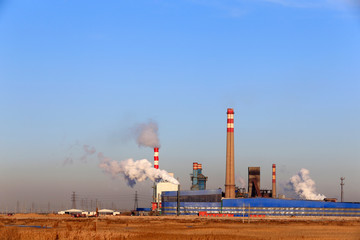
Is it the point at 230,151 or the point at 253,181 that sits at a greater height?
the point at 230,151

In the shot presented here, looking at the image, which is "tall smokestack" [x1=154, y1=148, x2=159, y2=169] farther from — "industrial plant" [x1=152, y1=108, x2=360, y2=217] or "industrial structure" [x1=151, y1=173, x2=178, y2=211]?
"industrial structure" [x1=151, y1=173, x2=178, y2=211]

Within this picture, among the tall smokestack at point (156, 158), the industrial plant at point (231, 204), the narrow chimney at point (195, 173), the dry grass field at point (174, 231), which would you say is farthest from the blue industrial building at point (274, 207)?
the dry grass field at point (174, 231)

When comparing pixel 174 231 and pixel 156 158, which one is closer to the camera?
pixel 174 231

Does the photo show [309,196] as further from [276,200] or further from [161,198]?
[161,198]

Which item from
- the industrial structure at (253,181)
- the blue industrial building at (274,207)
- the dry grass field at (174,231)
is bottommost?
the blue industrial building at (274,207)

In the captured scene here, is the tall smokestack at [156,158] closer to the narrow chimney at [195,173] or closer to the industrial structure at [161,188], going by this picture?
the industrial structure at [161,188]

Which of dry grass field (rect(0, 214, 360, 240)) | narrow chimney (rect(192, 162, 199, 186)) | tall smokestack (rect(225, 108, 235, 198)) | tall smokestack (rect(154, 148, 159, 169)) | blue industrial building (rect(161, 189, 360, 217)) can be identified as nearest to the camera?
dry grass field (rect(0, 214, 360, 240))

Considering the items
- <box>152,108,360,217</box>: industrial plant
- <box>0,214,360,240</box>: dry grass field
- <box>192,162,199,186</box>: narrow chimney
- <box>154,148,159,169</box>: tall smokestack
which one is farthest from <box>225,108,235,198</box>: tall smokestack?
<box>0,214,360,240</box>: dry grass field

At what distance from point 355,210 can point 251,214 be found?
104ft

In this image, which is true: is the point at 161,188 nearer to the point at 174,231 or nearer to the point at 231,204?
the point at 231,204

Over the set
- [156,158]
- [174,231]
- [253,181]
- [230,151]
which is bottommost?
[174,231]

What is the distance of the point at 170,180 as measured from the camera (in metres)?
182

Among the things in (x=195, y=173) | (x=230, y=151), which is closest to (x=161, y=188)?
(x=195, y=173)

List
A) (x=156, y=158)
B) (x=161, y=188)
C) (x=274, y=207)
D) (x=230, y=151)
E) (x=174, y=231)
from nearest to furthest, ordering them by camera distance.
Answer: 1. (x=174, y=231)
2. (x=230, y=151)
3. (x=274, y=207)
4. (x=156, y=158)
5. (x=161, y=188)
